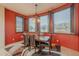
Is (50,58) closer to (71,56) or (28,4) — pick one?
(71,56)

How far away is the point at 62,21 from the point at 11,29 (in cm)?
84

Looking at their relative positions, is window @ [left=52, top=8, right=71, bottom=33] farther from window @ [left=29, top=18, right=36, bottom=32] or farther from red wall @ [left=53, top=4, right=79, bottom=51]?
window @ [left=29, top=18, right=36, bottom=32]

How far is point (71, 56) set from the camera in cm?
164

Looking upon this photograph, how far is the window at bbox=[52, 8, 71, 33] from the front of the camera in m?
1.63

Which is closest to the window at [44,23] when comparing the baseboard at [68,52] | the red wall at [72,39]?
the red wall at [72,39]

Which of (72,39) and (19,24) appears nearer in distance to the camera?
(72,39)

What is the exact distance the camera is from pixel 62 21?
168 cm

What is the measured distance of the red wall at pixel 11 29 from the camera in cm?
167

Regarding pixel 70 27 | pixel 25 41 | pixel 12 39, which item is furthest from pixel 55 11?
pixel 12 39

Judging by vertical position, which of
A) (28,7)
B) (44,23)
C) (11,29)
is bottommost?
(11,29)

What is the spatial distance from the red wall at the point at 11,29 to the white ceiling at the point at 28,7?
0.27ft

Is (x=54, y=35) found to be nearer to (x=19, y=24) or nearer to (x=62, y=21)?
(x=62, y=21)

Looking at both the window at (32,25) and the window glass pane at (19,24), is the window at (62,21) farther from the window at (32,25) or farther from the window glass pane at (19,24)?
the window glass pane at (19,24)

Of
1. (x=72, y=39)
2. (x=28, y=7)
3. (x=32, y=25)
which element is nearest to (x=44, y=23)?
(x=32, y=25)
